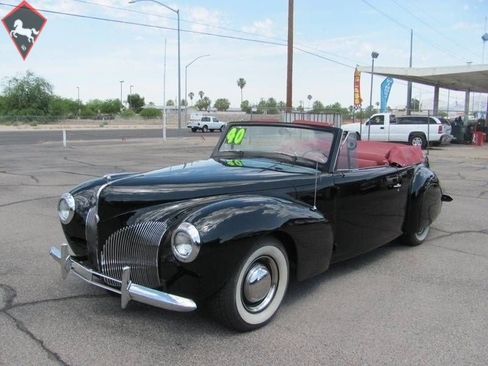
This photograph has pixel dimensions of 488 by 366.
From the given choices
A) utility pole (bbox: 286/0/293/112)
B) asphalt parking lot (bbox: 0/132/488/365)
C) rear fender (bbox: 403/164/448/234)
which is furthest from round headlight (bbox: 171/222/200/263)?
utility pole (bbox: 286/0/293/112)

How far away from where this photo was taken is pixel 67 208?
145 inches

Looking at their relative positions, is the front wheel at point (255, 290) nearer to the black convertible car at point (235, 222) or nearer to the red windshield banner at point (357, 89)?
the black convertible car at point (235, 222)

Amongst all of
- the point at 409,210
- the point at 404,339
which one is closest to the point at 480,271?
the point at 409,210

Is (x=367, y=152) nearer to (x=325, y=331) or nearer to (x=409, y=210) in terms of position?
(x=409, y=210)

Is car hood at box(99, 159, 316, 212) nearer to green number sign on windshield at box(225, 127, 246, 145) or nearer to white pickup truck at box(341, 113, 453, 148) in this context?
green number sign on windshield at box(225, 127, 246, 145)

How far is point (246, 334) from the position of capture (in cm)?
321

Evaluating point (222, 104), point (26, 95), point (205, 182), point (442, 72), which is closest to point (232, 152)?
point (205, 182)

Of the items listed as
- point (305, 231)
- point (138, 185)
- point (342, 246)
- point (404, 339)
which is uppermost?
point (138, 185)

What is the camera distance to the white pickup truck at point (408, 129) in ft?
76.0

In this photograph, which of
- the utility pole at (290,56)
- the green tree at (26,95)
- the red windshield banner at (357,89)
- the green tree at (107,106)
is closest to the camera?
the utility pole at (290,56)

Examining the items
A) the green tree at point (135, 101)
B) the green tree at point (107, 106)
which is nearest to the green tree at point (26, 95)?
the green tree at point (107, 106)

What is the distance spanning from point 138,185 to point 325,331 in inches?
65.9

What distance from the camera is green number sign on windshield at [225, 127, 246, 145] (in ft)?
15.5

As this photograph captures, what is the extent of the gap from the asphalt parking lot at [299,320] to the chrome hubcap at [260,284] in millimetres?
186
